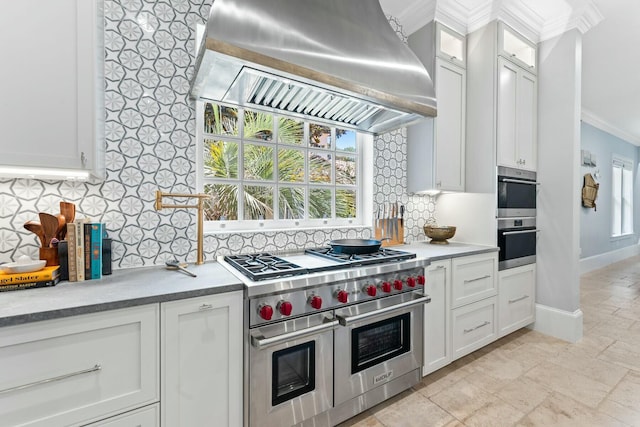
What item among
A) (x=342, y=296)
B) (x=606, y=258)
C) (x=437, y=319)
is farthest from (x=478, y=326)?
(x=606, y=258)

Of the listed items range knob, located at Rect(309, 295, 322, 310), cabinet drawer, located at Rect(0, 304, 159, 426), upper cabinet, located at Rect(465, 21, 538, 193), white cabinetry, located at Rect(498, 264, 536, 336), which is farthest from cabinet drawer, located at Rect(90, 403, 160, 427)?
upper cabinet, located at Rect(465, 21, 538, 193)

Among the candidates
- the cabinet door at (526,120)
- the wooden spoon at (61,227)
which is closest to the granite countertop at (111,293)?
the wooden spoon at (61,227)

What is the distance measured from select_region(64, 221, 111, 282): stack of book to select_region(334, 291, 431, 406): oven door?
3.99 ft

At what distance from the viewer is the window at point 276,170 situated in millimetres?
2105

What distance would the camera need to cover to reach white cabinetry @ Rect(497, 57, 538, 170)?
2.69 metres

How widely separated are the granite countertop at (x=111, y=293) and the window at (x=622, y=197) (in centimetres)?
855

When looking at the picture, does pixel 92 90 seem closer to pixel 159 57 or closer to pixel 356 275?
pixel 159 57

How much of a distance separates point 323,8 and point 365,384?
2.08 m

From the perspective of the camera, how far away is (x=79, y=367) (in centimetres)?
107

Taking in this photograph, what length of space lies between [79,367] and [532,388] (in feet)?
8.57

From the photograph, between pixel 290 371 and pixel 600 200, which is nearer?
pixel 290 371

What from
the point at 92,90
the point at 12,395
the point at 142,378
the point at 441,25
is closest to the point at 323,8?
the point at 92,90

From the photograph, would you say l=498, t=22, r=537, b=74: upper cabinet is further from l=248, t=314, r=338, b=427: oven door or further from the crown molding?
the crown molding

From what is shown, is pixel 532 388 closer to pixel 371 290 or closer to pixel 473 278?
pixel 473 278
